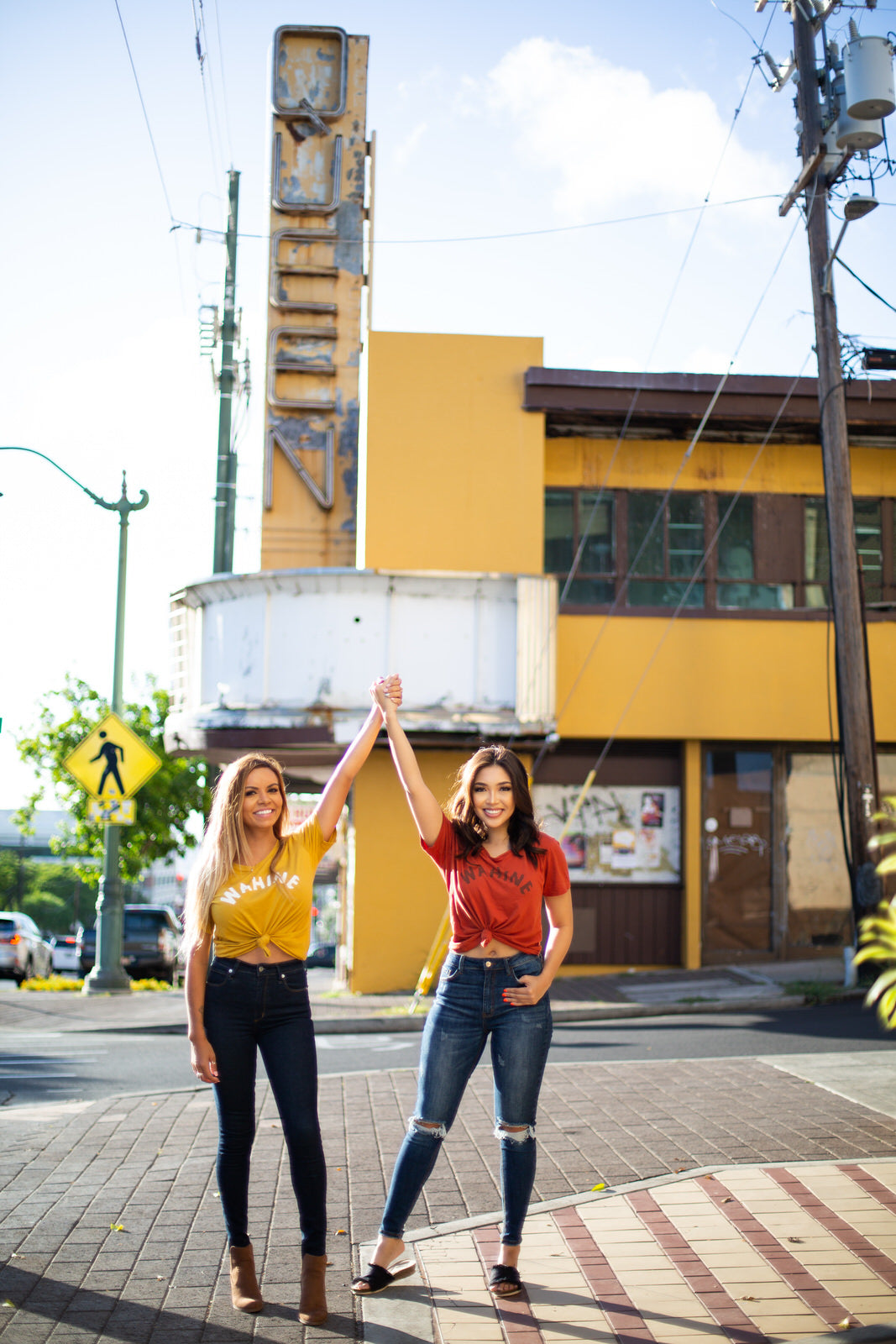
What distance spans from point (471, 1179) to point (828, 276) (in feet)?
35.8

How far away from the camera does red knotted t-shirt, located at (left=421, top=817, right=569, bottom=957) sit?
414 centimetres

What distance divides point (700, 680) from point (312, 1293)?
12.6 metres

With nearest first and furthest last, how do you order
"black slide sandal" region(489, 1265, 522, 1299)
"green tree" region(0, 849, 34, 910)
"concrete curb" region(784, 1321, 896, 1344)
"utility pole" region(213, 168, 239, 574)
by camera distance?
"concrete curb" region(784, 1321, 896, 1344)
"black slide sandal" region(489, 1265, 522, 1299)
"utility pole" region(213, 168, 239, 574)
"green tree" region(0, 849, 34, 910)

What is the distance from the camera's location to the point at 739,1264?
14.3 feet

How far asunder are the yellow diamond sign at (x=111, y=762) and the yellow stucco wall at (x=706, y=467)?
6331 millimetres

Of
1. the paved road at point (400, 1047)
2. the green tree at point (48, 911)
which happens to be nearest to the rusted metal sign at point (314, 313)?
the paved road at point (400, 1047)

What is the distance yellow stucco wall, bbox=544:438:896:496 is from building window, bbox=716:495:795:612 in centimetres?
31

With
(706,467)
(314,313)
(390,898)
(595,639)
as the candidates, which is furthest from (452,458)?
(390,898)

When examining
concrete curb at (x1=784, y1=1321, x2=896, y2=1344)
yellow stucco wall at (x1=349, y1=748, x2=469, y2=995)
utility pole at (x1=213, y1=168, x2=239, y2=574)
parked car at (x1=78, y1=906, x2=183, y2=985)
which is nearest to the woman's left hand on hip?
concrete curb at (x1=784, y1=1321, x2=896, y2=1344)

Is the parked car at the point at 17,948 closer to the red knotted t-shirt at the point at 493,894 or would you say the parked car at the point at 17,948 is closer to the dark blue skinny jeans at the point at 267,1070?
the dark blue skinny jeans at the point at 267,1070

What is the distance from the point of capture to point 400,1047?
10.6m

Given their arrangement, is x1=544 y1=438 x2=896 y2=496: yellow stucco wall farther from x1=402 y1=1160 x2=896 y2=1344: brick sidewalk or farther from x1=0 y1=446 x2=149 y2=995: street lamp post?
x1=402 y1=1160 x2=896 y2=1344: brick sidewalk

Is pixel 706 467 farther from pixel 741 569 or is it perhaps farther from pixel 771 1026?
pixel 771 1026

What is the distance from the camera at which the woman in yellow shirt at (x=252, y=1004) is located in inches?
160
